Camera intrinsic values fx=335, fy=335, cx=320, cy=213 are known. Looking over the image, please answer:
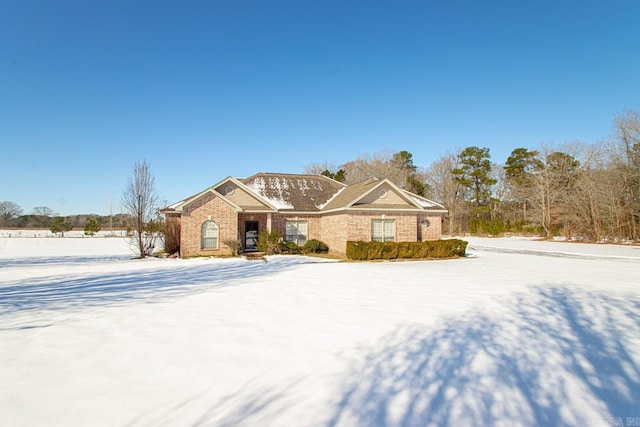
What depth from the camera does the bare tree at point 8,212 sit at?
79.9 metres

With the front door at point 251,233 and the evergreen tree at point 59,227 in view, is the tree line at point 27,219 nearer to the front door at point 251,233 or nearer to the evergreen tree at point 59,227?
the evergreen tree at point 59,227

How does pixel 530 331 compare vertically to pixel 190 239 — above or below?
below

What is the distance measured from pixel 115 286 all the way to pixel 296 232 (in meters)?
13.9

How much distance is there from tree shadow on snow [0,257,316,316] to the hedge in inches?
193

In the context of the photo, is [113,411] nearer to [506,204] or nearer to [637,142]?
[637,142]

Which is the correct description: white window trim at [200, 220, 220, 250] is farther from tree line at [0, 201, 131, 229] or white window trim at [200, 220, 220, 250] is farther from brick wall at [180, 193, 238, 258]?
tree line at [0, 201, 131, 229]

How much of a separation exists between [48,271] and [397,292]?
1502 centimetres

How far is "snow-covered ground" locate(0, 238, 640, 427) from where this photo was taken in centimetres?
393

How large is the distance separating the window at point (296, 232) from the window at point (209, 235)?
A: 4.96 metres

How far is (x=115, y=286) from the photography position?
11.0 metres

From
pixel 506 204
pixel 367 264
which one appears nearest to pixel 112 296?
pixel 367 264

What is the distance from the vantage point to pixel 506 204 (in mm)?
56844

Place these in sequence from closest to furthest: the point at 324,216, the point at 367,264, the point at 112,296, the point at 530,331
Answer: the point at 530,331, the point at 112,296, the point at 367,264, the point at 324,216

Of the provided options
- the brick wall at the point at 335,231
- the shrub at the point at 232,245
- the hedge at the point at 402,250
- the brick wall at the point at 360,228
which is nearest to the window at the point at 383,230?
the brick wall at the point at 360,228
